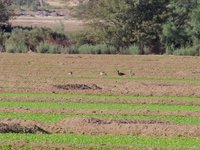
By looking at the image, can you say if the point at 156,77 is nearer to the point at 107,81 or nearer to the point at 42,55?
the point at 107,81

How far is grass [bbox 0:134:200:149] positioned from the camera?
16906 mm

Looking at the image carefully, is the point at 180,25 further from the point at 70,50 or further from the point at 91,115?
the point at 91,115

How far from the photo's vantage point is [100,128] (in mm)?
19391

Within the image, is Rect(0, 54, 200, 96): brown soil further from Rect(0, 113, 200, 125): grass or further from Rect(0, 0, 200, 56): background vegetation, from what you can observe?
Rect(0, 113, 200, 125): grass

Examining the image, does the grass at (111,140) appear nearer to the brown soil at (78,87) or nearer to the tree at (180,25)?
the brown soil at (78,87)

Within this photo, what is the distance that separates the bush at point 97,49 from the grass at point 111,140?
117 feet

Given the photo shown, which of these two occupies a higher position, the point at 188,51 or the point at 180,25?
the point at 180,25

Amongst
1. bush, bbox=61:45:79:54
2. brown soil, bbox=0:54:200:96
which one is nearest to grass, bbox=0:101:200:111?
brown soil, bbox=0:54:200:96

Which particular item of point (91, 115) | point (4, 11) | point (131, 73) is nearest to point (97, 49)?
point (4, 11)

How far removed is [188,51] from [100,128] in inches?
1411

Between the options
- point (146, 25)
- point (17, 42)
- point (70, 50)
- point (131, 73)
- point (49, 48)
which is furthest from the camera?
point (17, 42)

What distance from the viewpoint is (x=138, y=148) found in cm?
1592

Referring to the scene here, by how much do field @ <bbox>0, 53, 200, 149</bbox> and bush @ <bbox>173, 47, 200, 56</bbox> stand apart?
482 cm

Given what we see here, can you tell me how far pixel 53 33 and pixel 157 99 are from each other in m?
33.9
